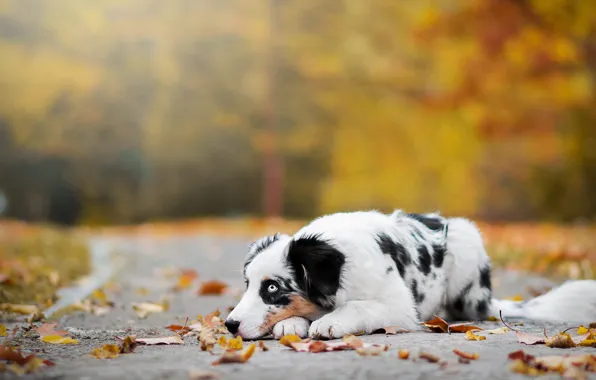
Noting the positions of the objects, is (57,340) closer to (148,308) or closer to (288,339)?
(288,339)

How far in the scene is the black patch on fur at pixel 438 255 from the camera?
6.04 meters

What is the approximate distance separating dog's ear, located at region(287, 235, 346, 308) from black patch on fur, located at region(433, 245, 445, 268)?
1.12 metres

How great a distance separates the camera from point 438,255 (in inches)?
239

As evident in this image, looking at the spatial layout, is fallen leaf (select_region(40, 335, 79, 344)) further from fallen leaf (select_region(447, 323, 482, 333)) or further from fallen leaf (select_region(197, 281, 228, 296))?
fallen leaf (select_region(197, 281, 228, 296))

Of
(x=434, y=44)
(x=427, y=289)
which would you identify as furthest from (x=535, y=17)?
(x=427, y=289)

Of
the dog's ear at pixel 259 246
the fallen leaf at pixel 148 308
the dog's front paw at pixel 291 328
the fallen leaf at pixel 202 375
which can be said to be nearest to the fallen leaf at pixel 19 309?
the fallen leaf at pixel 148 308

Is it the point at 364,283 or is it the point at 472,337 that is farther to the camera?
the point at 364,283

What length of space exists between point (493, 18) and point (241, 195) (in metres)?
9.40

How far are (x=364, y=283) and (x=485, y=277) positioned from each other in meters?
1.52

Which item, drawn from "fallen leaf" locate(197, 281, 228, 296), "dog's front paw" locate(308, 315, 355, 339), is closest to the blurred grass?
"fallen leaf" locate(197, 281, 228, 296)

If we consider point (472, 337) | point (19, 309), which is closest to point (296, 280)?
point (472, 337)

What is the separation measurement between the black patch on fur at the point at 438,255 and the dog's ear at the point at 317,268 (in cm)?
112

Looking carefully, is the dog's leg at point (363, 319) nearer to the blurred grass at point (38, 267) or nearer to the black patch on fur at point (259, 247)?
the black patch on fur at point (259, 247)

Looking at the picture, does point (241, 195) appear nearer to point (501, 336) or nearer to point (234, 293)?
point (234, 293)
